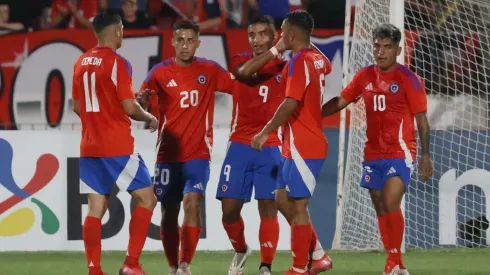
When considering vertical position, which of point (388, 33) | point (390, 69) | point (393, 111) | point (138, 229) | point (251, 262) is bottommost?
point (251, 262)

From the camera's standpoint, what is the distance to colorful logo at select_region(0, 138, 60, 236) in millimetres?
10352

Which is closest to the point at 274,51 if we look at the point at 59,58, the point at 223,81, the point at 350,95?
the point at 223,81

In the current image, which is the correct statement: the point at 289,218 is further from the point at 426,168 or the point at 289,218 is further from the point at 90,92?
the point at 90,92

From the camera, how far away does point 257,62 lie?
24.1 feet

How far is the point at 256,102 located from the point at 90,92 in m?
1.27

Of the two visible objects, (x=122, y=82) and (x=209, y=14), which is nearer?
(x=122, y=82)

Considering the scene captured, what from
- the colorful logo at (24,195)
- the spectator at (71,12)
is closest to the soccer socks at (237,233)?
the colorful logo at (24,195)

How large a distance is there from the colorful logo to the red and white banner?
2.24 meters

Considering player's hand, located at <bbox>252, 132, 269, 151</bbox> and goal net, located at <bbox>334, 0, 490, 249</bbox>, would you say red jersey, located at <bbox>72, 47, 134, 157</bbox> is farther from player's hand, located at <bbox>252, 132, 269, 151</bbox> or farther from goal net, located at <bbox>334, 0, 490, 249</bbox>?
goal net, located at <bbox>334, 0, 490, 249</bbox>

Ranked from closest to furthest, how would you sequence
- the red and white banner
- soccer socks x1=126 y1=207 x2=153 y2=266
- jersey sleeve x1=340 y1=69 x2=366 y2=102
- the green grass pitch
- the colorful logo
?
soccer socks x1=126 y1=207 x2=153 y2=266
jersey sleeve x1=340 y1=69 x2=366 y2=102
the green grass pitch
the colorful logo
the red and white banner

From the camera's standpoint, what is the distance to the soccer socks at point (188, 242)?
24.5 ft

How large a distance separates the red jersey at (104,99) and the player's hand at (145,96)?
377 millimetres

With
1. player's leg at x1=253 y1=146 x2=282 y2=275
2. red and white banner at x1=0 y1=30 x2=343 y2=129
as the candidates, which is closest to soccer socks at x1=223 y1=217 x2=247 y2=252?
player's leg at x1=253 y1=146 x2=282 y2=275

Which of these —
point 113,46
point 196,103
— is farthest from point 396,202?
point 113,46
